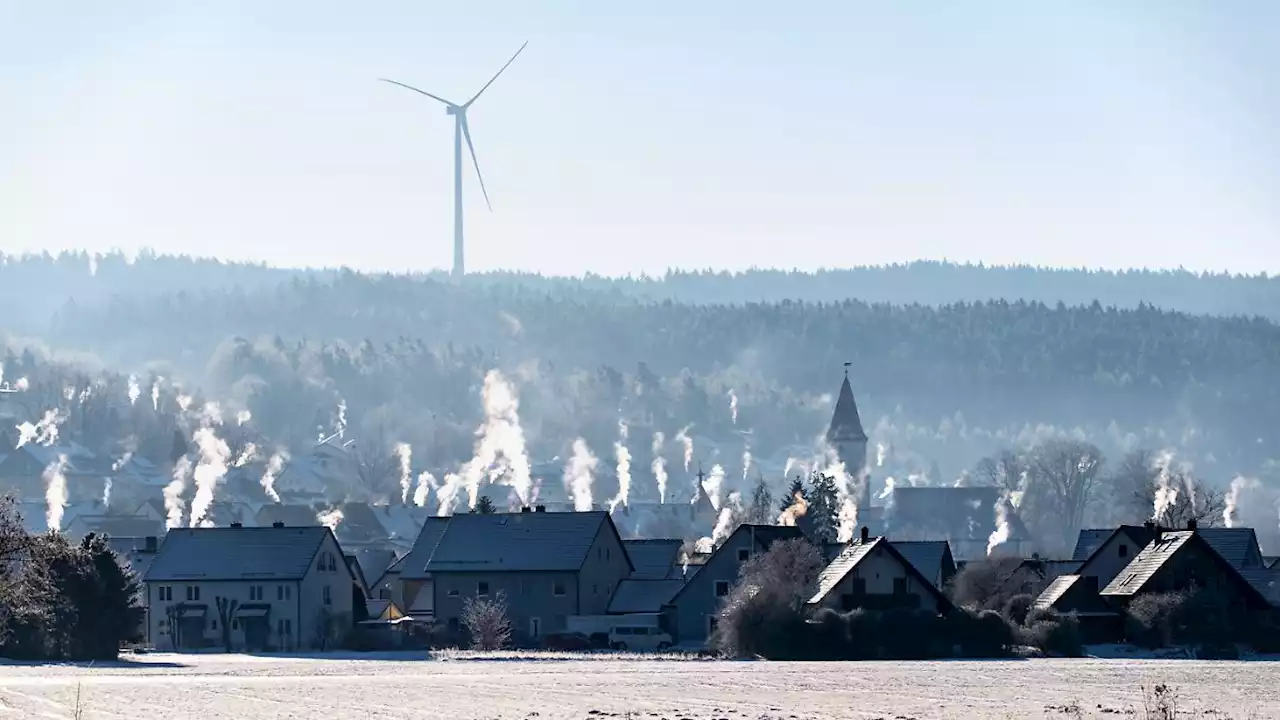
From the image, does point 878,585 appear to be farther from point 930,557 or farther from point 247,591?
point 247,591

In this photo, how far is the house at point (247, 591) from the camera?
11244 centimetres

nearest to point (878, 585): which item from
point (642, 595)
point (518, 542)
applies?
point (642, 595)

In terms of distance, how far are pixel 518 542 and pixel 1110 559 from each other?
2666 centimetres

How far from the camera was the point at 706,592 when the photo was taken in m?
107

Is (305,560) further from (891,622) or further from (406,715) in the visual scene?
(406,715)

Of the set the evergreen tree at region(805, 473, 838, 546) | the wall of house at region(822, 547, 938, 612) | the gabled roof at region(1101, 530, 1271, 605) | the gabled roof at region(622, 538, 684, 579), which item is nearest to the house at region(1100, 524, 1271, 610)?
the gabled roof at region(1101, 530, 1271, 605)

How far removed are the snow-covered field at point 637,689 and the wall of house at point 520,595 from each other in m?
26.7

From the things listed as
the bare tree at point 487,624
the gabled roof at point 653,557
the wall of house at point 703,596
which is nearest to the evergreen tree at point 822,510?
the gabled roof at point 653,557

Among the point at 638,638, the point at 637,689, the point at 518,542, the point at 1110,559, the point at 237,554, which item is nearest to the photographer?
the point at 637,689

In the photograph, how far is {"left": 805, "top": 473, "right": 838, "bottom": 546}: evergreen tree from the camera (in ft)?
464

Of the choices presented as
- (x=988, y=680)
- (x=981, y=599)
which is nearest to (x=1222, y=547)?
(x=981, y=599)

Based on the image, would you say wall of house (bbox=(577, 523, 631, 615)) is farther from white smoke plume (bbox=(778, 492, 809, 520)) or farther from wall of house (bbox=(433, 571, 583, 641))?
white smoke plume (bbox=(778, 492, 809, 520))

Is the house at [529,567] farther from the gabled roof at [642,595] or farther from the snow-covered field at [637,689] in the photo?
the snow-covered field at [637,689]

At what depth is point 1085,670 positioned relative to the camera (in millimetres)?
73000
